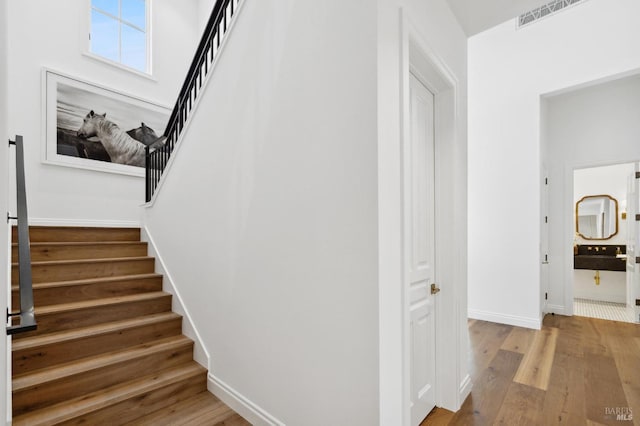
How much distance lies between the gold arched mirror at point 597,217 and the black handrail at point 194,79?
6798 mm

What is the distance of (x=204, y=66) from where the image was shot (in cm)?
285

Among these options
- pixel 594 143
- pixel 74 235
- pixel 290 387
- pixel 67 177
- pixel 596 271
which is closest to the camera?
pixel 290 387

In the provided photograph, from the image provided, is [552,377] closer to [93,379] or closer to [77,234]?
[93,379]

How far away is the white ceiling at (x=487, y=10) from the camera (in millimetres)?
2100

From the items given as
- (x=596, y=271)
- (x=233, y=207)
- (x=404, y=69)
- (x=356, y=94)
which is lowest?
(x=596, y=271)

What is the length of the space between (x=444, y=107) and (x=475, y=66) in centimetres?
303

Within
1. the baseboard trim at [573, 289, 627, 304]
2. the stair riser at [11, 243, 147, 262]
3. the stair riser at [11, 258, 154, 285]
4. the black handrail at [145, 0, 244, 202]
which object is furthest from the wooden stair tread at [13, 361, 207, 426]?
the baseboard trim at [573, 289, 627, 304]

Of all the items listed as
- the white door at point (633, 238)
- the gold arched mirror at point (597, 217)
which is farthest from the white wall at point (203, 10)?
the gold arched mirror at point (597, 217)

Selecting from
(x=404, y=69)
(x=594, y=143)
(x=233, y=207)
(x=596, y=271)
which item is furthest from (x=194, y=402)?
(x=596, y=271)

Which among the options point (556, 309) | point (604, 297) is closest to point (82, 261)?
point (556, 309)

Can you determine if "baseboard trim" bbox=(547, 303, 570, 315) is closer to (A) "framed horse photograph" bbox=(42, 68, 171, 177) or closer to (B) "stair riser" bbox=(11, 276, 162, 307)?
(B) "stair riser" bbox=(11, 276, 162, 307)

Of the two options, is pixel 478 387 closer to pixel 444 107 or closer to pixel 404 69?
pixel 444 107

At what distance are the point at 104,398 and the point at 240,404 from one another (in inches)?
34.1

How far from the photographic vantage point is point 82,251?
3.07m
